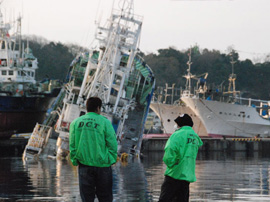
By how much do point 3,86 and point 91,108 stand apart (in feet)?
172

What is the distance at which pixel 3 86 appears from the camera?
199 feet

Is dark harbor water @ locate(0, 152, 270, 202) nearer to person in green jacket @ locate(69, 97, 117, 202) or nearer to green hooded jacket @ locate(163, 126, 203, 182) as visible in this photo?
green hooded jacket @ locate(163, 126, 203, 182)

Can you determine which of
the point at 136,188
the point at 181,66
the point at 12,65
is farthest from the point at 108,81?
the point at 181,66

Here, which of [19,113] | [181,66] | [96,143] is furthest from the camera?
[181,66]

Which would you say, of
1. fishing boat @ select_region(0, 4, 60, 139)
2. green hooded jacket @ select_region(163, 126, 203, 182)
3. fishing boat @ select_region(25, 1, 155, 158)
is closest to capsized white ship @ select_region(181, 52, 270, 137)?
fishing boat @ select_region(0, 4, 60, 139)

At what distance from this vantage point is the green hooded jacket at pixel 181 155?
9828 mm

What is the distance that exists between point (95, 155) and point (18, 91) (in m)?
50.7

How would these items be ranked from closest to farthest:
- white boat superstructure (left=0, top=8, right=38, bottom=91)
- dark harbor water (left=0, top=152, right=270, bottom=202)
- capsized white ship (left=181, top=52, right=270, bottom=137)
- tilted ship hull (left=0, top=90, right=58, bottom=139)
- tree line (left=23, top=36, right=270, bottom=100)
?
dark harbor water (left=0, top=152, right=270, bottom=202), tilted ship hull (left=0, top=90, right=58, bottom=139), white boat superstructure (left=0, top=8, right=38, bottom=91), capsized white ship (left=181, top=52, right=270, bottom=137), tree line (left=23, top=36, right=270, bottom=100)

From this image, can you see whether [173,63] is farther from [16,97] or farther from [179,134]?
[179,134]

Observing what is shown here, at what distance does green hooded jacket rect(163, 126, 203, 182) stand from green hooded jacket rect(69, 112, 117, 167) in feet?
2.94

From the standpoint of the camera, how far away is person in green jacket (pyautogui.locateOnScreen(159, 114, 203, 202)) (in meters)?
9.84

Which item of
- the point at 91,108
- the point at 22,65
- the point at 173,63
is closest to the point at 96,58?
the point at 22,65

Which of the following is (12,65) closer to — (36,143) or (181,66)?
(36,143)

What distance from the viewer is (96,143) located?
955 cm
